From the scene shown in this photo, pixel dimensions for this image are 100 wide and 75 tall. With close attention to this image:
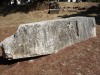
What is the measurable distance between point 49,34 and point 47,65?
40.7 inches

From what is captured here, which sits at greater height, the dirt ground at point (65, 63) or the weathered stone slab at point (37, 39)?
the weathered stone slab at point (37, 39)

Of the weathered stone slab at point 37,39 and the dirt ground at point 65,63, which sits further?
the weathered stone slab at point 37,39

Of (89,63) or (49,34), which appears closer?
(89,63)

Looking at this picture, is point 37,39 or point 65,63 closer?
point 65,63

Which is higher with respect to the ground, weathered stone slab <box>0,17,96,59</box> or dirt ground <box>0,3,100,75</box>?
weathered stone slab <box>0,17,96,59</box>

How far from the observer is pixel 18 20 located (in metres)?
20.1

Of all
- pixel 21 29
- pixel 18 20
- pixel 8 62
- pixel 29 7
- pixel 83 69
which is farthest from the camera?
pixel 29 7

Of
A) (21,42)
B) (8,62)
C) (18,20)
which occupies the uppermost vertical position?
(21,42)

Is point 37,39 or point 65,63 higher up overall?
point 37,39

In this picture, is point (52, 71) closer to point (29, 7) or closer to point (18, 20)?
point (18, 20)

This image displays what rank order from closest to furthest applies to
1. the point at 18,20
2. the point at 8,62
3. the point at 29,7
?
the point at 8,62 < the point at 18,20 < the point at 29,7

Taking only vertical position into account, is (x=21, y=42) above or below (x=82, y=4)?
above

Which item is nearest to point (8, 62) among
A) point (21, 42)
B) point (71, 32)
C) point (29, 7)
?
point (21, 42)

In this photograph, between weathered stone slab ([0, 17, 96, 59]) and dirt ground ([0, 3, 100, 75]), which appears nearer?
dirt ground ([0, 3, 100, 75])
